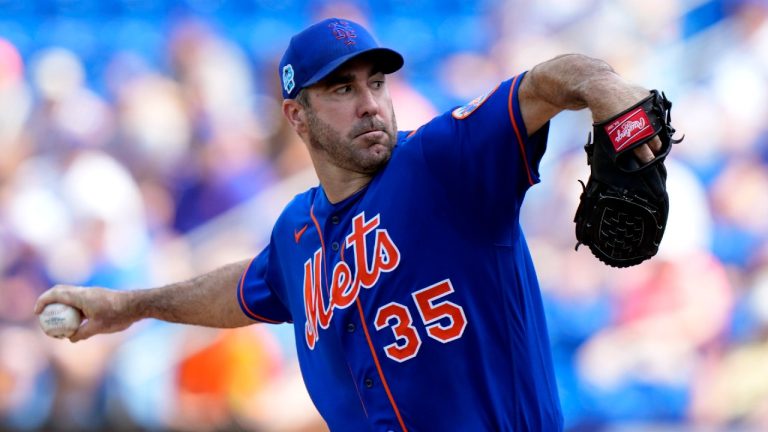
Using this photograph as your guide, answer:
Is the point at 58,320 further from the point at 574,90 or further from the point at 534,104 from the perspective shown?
the point at 574,90

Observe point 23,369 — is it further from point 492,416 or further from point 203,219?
point 492,416

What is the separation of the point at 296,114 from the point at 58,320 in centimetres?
122

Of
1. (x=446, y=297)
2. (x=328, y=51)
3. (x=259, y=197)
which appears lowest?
(x=446, y=297)

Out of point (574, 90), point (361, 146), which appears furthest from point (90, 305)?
point (574, 90)

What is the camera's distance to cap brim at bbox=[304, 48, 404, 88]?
329cm

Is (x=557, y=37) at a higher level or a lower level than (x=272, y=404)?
higher

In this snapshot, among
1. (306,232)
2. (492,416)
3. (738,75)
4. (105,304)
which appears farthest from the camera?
(738,75)

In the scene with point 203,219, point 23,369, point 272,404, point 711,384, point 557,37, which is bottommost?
point 711,384

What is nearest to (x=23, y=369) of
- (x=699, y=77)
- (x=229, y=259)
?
(x=229, y=259)

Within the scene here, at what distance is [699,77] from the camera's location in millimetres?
8047

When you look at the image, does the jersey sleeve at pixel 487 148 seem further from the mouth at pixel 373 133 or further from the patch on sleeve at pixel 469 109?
the mouth at pixel 373 133

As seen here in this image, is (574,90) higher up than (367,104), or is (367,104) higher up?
(367,104)

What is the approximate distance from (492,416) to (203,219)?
458 cm

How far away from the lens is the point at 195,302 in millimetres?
4102
